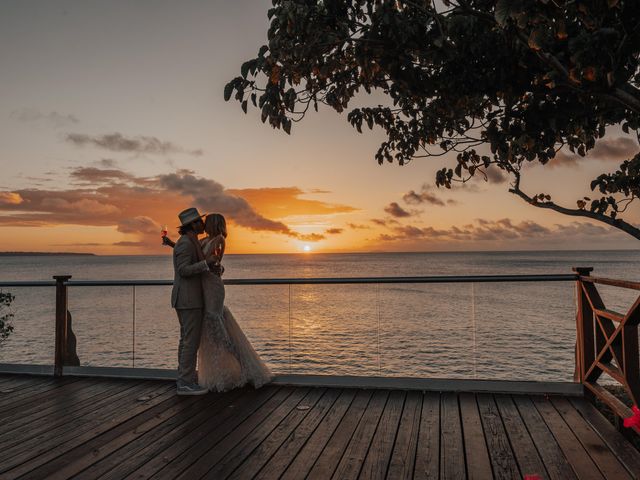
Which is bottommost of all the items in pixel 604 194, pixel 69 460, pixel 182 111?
pixel 69 460

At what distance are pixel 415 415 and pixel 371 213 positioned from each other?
56.2 meters

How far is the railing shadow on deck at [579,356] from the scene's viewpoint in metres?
3.45

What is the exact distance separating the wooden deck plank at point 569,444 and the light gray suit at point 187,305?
3055mm

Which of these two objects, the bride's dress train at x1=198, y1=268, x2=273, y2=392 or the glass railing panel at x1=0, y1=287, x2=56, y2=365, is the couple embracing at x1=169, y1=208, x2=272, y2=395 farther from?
the glass railing panel at x1=0, y1=287, x2=56, y2=365

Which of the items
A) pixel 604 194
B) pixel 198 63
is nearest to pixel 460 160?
pixel 604 194

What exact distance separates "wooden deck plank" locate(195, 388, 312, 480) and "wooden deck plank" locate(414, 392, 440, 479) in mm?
1006

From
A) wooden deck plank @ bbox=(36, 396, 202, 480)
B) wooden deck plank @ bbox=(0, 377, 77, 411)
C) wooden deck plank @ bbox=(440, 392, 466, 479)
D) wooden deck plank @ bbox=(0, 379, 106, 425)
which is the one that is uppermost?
wooden deck plank @ bbox=(440, 392, 466, 479)

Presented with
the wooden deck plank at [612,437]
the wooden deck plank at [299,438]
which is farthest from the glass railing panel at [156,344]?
the wooden deck plank at [612,437]

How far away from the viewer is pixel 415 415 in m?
3.80

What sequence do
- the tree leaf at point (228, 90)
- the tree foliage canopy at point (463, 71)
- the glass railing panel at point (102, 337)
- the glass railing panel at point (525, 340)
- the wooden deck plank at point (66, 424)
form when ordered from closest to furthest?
the tree foliage canopy at point (463, 71) < the tree leaf at point (228, 90) < the wooden deck plank at point (66, 424) < the glass railing panel at point (525, 340) < the glass railing panel at point (102, 337)

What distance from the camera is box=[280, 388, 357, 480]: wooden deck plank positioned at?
9.32 ft

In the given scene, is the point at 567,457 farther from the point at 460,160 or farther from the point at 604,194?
the point at 604,194

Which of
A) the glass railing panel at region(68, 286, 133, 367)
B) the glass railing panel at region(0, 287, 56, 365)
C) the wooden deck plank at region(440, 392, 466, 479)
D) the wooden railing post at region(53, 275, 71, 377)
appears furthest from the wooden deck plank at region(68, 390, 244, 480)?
the glass railing panel at region(68, 286, 133, 367)

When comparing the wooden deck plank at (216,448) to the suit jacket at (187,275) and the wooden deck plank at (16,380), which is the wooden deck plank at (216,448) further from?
the wooden deck plank at (16,380)
